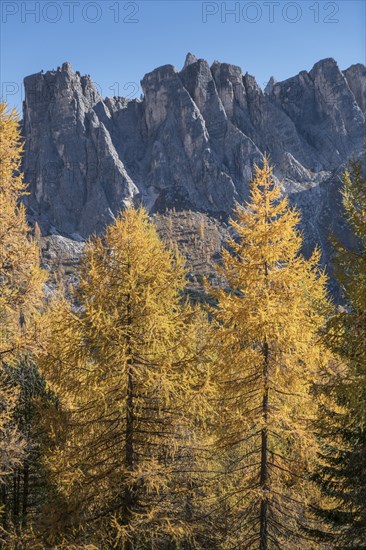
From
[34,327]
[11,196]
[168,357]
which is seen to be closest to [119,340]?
[168,357]

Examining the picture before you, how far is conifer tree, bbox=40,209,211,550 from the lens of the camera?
8656mm

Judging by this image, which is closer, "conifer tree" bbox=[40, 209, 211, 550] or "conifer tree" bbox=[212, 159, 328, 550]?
"conifer tree" bbox=[40, 209, 211, 550]

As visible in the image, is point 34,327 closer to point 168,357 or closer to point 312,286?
point 168,357

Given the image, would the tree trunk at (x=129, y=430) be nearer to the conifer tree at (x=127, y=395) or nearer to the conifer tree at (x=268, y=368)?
the conifer tree at (x=127, y=395)

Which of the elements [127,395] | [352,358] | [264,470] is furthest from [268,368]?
[127,395]

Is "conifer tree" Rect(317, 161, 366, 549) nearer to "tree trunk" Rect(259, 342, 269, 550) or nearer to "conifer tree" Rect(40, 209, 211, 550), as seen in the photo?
"tree trunk" Rect(259, 342, 269, 550)

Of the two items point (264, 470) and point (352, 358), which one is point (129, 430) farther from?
point (352, 358)

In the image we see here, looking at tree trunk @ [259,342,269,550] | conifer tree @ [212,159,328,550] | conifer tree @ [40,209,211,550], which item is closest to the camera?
conifer tree @ [40,209,211,550]

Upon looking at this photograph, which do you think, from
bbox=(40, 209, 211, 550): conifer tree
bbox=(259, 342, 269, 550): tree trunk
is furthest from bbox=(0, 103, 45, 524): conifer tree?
bbox=(259, 342, 269, 550): tree trunk

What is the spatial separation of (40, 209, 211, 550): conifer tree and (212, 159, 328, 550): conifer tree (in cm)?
129

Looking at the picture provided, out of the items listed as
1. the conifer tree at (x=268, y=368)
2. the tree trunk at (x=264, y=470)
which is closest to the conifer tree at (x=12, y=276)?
the conifer tree at (x=268, y=368)

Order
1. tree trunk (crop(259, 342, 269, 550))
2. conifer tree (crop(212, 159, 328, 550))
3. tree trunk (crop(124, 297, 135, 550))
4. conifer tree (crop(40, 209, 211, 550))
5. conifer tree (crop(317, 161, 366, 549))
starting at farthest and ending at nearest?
conifer tree (crop(212, 159, 328, 550)) < tree trunk (crop(259, 342, 269, 550)) < tree trunk (crop(124, 297, 135, 550)) < conifer tree (crop(40, 209, 211, 550)) < conifer tree (crop(317, 161, 366, 549))

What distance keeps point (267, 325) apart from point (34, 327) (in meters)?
5.35

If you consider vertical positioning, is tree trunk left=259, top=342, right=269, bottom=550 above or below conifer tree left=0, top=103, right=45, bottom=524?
below
